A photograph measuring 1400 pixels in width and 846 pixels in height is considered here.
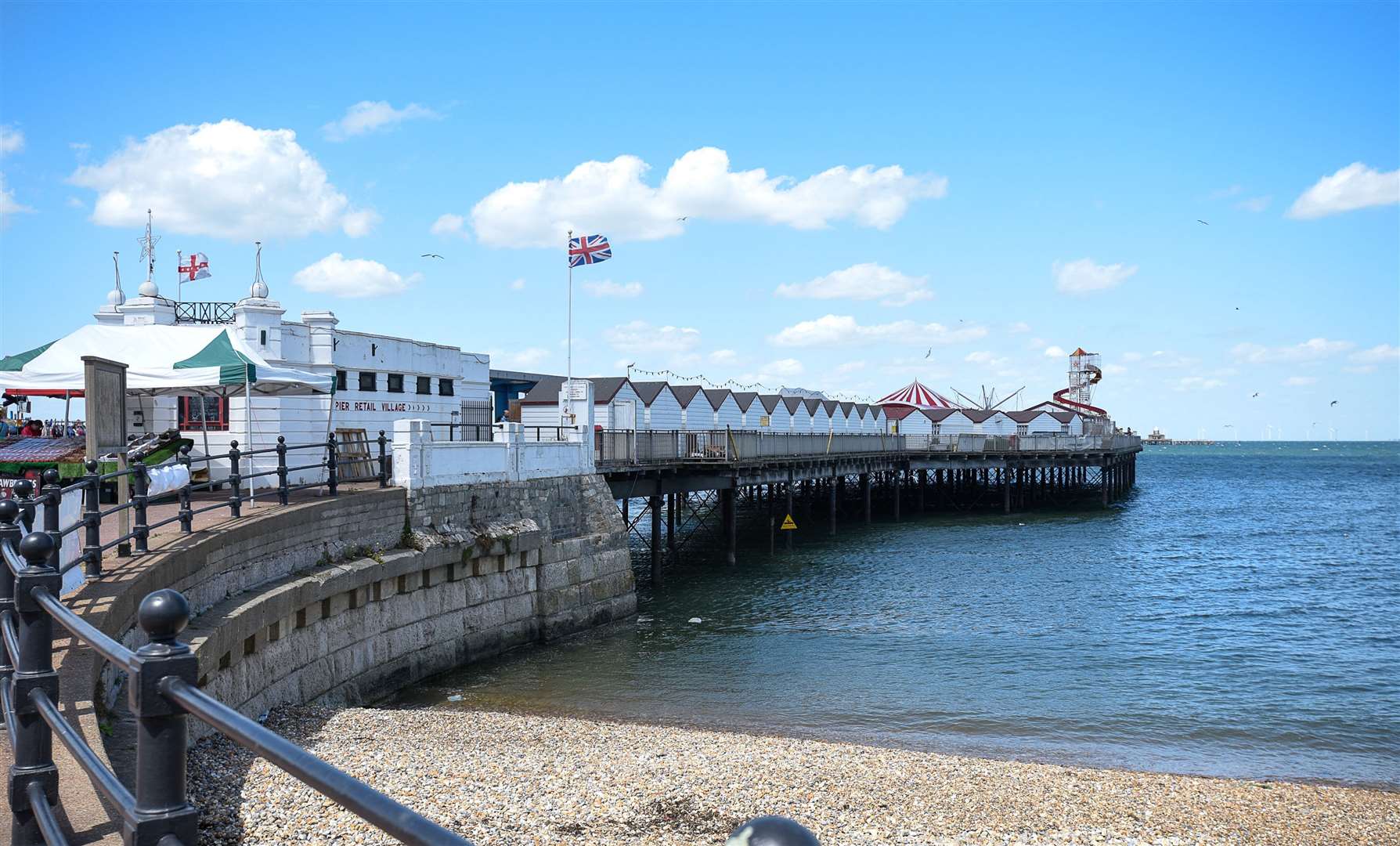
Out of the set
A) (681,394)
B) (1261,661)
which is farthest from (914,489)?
(1261,661)

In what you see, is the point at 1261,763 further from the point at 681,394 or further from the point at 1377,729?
the point at 681,394

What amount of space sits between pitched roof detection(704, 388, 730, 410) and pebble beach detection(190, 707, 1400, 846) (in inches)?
1457

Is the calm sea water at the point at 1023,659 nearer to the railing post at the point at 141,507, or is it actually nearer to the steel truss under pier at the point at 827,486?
the steel truss under pier at the point at 827,486

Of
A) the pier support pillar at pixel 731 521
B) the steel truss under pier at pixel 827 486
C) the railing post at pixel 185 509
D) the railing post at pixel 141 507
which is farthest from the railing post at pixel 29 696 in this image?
the pier support pillar at pixel 731 521

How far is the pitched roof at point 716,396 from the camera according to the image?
50875 millimetres

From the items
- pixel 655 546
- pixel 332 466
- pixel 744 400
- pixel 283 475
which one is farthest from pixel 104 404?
pixel 744 400

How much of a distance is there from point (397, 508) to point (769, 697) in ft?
24.0

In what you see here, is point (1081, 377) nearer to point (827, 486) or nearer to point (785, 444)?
point (827, 486)

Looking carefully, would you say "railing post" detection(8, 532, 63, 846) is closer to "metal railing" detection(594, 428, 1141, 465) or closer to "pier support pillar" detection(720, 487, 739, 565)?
"metal railing" detection(594, 428, 1141, 465)

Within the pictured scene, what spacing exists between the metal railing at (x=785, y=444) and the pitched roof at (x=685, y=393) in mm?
2680

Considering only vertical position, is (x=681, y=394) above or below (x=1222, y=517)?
above

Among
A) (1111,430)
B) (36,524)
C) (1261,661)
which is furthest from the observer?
(1111,430)

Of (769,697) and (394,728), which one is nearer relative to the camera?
(394,728)

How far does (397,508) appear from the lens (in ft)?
57.5
